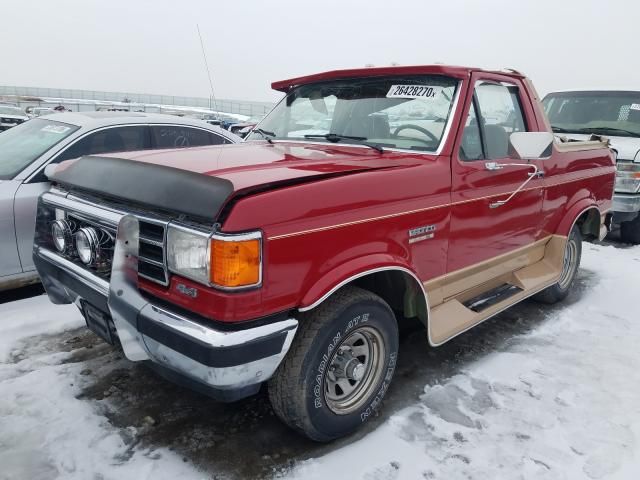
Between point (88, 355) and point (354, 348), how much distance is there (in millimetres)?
2016

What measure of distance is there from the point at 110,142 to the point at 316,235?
343 cm

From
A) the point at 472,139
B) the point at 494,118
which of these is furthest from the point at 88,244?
the point at 494,118

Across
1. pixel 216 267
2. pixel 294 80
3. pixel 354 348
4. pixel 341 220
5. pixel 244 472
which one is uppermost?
pixel 294 80

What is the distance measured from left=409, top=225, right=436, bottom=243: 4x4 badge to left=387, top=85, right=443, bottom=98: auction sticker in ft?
3.19

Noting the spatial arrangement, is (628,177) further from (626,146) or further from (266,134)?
(266,134)

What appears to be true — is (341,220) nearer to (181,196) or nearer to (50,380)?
(181,196)

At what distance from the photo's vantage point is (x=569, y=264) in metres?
5.02

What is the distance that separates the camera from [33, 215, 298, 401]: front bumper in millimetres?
2125

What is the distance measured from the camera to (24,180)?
172 inches

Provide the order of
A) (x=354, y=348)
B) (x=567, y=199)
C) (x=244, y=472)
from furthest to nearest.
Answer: (x=567, y=199), (x=354, y=348), (x=244, y=472)

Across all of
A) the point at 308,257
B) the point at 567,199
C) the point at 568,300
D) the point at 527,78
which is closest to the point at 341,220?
the point at 308,257

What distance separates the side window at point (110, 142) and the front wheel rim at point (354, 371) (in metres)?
3.36

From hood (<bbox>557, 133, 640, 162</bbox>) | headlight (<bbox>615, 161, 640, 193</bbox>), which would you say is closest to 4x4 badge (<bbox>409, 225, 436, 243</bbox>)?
hood (<bbox>557, 133, 640, 162</bbox>)

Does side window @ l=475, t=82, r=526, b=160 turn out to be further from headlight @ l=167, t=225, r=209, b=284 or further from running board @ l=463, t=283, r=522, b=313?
headlight @ l=167, t=225, r=209, b=284
